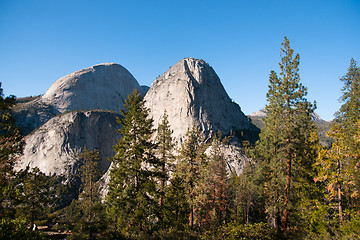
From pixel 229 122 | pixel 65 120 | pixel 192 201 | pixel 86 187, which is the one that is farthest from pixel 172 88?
pixel 192 201

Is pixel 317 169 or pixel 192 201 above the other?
pixel 317 169

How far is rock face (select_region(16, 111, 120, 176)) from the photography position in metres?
87.9

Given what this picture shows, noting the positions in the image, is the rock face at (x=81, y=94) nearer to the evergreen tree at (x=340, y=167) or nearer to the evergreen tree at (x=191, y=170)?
the evergreen tree at (x=191, y=170)

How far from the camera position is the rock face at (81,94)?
11080 centimetres

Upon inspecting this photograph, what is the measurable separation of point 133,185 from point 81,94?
12856 centimetres

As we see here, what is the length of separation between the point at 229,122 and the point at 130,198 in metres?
83.5

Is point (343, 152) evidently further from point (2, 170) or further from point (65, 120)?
point (65, 120)

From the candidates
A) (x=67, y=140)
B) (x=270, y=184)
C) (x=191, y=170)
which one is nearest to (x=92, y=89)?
(x=67, y=140)

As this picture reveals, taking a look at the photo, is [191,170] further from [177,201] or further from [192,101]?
[192,101]

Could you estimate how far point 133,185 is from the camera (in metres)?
19.0

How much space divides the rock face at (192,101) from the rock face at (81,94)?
37.8 meters

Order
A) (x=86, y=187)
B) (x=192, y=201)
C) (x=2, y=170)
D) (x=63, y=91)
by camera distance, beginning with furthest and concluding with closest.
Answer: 1. (x=63, y=91)
2. (x=86, y=187)
3. (x=192, y=201)
4. (x=2, y=170)

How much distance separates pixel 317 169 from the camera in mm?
19031

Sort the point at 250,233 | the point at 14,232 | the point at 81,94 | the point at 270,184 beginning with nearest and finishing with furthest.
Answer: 1. the point at 14,232
2. the point at 250,233
3. the point at 270,184
4. the point at 81,94
